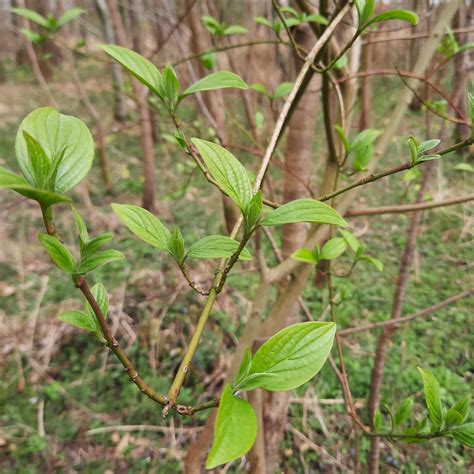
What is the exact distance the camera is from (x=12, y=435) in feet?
6.49

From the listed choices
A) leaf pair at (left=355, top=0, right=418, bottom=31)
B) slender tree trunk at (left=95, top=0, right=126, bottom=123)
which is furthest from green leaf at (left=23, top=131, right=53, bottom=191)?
slender tree trunk at (left=95, top=0, right=126, bottom=123)

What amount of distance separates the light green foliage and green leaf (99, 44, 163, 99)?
379mm

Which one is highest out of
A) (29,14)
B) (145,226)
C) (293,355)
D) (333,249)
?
(29,14)

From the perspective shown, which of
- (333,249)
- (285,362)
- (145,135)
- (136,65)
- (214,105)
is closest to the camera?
(285,362)

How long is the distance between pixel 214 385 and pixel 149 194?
2045mm

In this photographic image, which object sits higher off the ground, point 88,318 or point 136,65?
point 136,65

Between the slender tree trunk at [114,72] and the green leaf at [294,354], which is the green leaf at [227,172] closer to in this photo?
the green leaf at [294,354]

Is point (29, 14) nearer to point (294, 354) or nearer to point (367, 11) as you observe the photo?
point (367, 11)

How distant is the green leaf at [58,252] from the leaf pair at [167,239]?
0.10 meters

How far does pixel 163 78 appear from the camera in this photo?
0.58m

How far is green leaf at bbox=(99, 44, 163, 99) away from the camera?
1.70 ft

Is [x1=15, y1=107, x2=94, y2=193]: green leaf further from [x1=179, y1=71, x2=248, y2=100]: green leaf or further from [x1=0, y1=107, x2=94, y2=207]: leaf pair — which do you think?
[x1=179, y1=71, x2=248, y2=100]: green leaf

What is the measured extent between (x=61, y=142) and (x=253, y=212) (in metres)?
0.20

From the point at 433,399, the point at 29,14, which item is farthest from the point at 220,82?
the point at 29,14
